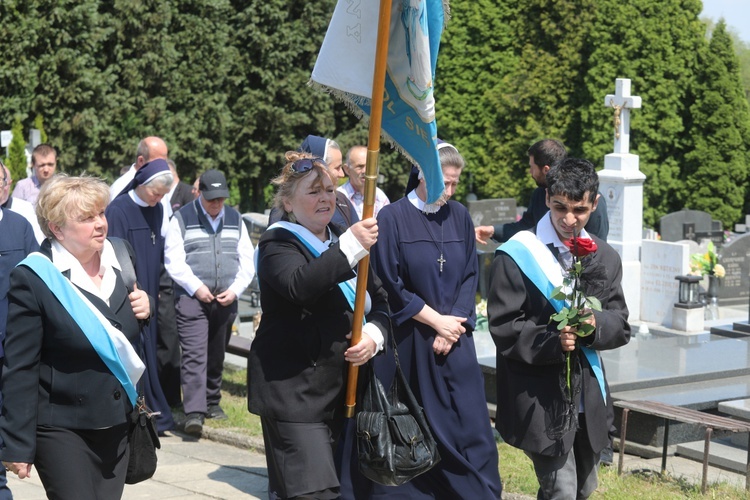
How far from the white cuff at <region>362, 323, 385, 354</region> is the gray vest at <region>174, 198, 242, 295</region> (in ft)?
13.8

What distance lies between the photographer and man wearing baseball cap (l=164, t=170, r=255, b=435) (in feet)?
28.2

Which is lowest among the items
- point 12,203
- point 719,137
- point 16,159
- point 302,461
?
point 302,461

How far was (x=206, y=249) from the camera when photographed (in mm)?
8758

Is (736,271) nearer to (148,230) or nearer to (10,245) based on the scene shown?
(148,230)

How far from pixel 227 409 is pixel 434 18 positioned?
5144 millimetres

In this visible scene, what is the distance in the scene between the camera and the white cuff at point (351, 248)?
4387 millimetres

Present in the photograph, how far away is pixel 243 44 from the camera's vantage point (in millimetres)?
36438

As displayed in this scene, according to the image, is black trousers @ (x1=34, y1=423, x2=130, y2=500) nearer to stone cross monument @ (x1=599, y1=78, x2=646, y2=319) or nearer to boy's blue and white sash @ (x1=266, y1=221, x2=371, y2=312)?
boy's blue and white sash @ (x1=266, y1=221, x2=371, y2=312)

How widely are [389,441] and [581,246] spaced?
1.12m

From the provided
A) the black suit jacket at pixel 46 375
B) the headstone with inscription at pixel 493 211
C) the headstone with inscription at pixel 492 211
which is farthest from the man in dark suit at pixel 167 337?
the headstone with inscription at pixel 493 211

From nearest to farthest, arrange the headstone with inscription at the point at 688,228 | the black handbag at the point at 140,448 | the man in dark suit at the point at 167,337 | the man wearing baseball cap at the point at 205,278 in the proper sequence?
the black handbag at the point at 140,448 → the man wearing baseball cap at the point at 205,278 → the man in dark suit at the point at 167,337 → the headstone with inscription at the point at 688,228

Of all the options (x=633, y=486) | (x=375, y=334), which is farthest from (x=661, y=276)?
(x=375, y=334)

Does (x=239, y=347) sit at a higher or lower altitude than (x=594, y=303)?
lower

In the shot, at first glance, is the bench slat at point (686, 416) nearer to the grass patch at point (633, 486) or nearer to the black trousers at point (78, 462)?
the grass patch at point (633, 486)
